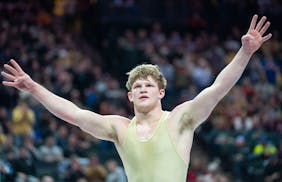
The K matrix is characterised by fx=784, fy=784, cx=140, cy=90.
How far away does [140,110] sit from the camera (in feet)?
21.2

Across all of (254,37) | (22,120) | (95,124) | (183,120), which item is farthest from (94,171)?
(254,37)

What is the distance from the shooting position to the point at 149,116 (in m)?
6.48

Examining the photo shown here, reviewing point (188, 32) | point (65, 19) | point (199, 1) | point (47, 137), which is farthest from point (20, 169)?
point (199, 1)

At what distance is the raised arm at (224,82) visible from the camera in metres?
6.20

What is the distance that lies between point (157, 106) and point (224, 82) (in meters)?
0.63

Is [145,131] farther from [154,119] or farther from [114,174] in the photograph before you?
[114,174]

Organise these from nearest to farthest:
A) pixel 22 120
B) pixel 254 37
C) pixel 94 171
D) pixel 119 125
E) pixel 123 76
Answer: pixel 254 37, pixel 119 125, pixel 94 171, pixel 22 120, pixel 123 76

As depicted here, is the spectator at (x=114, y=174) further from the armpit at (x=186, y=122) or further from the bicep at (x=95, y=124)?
the armpit at (x=186, y=122)

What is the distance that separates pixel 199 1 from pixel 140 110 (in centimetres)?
1986

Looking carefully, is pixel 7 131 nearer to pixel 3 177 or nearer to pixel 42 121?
pixel 42 121

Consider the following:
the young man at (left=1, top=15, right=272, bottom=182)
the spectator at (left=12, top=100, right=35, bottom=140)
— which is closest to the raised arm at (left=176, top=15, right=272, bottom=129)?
the young man at (left=1, top=15, right=272, bottom=182)

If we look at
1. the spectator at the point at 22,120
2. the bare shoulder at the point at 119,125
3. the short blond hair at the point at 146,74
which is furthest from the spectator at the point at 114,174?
the short blond hair at the point at 146,74

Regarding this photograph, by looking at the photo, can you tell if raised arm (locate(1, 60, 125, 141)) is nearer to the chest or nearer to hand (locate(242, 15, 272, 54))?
the chest

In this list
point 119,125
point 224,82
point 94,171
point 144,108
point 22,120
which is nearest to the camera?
point 224,82
